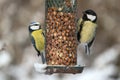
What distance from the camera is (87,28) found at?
413 centimetres

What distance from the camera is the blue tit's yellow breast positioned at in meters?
4.11

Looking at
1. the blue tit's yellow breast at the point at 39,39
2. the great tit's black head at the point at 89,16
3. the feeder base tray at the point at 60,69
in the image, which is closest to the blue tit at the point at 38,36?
the blue tit's yellow breast at the point at 39,39

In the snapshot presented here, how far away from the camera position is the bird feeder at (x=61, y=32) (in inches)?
160

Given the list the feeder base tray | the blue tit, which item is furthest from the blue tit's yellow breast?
the feeder base tray

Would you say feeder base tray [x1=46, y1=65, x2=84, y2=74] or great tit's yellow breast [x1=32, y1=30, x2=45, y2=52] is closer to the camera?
feeder base tray [x1=46, y1=65, x2=84, y2=74]

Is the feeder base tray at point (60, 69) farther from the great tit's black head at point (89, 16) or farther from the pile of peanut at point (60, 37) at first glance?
the great tit's black head at point (89, 16)

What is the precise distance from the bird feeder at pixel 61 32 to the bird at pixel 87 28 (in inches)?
1.8

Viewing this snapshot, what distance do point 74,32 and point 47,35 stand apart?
0.56 ft

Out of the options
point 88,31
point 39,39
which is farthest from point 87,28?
point 39,39

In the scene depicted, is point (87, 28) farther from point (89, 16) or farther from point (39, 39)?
point (39, 39)

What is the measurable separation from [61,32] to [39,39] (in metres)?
0.15

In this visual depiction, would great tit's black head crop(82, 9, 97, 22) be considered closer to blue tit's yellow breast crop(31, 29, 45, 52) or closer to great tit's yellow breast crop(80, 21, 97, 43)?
Answer: great tit's yellow breast crop(80, 21, 97, 43)

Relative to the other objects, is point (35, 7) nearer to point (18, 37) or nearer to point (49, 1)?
point (18, 37)

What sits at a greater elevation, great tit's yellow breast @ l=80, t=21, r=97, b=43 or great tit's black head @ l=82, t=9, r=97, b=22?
great tit's black head @ l=82, t=9, r=97, b=22
